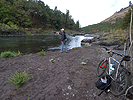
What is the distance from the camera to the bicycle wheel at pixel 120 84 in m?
1.96

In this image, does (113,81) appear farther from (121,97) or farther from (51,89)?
(51,89)

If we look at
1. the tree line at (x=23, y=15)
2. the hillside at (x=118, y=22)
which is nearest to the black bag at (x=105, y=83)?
the hillside at (x=118, y=22)

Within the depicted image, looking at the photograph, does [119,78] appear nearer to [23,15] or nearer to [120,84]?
[120,84]

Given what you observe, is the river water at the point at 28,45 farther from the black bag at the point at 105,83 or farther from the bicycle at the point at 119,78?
the bicycle at the point at 119,78

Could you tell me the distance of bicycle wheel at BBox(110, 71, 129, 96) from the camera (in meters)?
1.96

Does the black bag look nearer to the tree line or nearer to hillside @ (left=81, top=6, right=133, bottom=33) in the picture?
hillside @ (left=81, top=6, right=133, bottom=33)

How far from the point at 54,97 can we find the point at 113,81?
1947 mm

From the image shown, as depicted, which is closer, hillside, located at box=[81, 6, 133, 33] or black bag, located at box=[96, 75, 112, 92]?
black bag, located at box=[96, 75, 112, 92]

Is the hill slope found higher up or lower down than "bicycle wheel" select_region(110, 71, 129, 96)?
higher up

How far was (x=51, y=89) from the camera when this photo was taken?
8.72 feet

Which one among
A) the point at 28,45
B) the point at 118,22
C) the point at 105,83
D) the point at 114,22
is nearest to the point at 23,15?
the point at 28,45

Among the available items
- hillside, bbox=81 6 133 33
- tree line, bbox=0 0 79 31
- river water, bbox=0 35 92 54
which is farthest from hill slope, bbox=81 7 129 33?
tree line, bbox=0 0 79 31

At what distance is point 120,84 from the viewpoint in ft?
7.00

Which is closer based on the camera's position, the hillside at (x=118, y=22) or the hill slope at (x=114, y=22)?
the hillside at (x=118, y=22)
